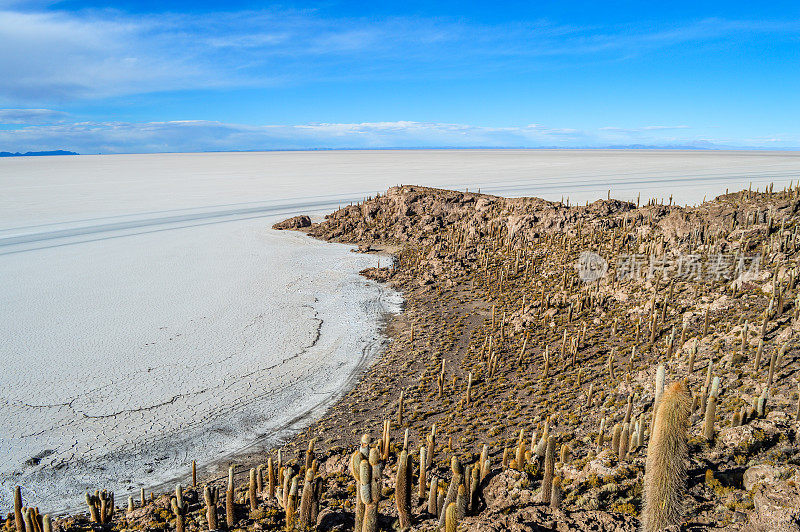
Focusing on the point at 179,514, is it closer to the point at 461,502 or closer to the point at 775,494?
the point at 461,502

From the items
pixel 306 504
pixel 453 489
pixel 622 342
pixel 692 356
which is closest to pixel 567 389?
pixel 692 356

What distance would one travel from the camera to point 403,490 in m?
7.36

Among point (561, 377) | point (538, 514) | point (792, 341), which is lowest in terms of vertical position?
point (561, 377)

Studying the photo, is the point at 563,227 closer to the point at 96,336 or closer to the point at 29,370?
the point at 96,336

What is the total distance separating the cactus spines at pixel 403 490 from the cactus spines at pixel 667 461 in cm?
322

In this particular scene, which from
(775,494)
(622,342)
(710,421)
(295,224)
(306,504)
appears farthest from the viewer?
(295,224)

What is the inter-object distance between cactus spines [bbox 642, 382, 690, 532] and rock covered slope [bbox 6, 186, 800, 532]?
0.04 m

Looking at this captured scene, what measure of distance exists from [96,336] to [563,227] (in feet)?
68.3

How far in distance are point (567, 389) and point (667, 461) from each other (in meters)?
7.91

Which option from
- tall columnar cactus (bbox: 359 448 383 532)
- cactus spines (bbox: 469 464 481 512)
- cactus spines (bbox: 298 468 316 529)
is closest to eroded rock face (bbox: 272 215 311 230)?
cactus spines (bbox: 298 468 316 529)

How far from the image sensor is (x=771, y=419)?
8625mm

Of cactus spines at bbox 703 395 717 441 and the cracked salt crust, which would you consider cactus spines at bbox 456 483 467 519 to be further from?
the cracked salt crust

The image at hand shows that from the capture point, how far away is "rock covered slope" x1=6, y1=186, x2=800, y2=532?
701 centimetres

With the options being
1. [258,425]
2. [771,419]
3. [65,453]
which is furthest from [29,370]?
[771,419]
